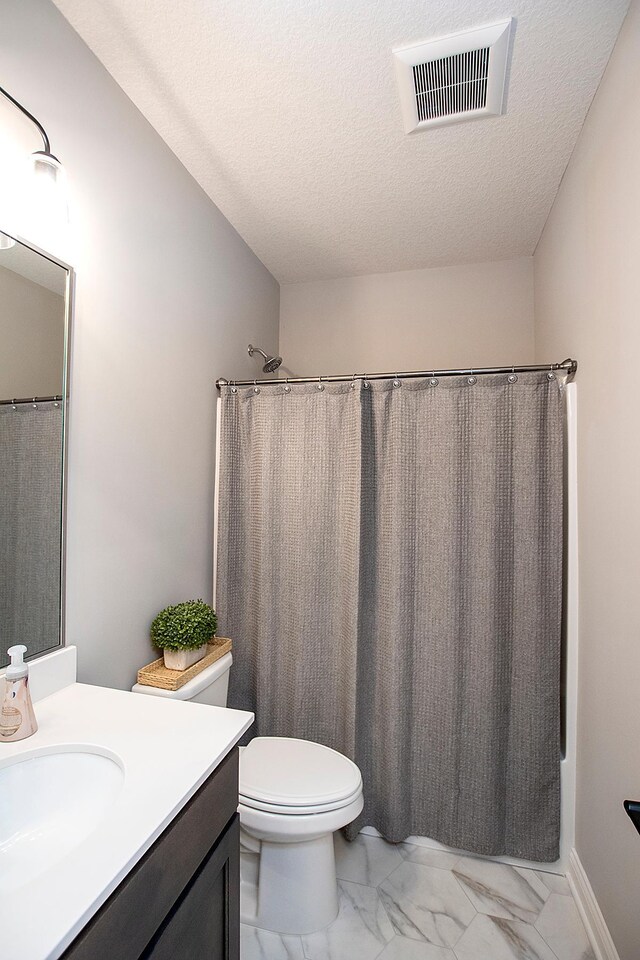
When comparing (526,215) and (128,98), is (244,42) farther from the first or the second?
(526,215)

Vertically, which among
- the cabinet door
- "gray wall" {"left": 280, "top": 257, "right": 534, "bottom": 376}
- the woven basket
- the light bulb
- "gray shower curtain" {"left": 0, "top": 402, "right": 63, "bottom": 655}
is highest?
"gray wall" {"left": 280, "top": 257, "right": 534, "bottom": 376}

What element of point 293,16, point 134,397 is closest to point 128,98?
point 293,16

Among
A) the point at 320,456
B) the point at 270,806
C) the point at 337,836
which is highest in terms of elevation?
the point at 320,456

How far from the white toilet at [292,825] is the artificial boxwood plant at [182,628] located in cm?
12

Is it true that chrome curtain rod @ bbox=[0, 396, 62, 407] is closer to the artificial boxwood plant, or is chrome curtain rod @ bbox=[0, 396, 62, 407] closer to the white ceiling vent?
the artificial boxwood plant

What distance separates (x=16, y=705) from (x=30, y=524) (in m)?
0.41

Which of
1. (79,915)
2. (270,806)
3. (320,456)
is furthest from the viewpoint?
(320,456)

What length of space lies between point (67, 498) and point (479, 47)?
5.32 feet

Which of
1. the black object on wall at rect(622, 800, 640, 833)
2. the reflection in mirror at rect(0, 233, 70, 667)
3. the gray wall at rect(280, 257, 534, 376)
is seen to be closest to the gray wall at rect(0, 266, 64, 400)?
the reflection in mirror at rect(0, 233, 70, 667)

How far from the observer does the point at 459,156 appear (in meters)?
1.80

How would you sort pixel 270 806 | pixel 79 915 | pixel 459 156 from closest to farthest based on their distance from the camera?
pixel 79 915 → pixel 270 806 → pixel 459 156

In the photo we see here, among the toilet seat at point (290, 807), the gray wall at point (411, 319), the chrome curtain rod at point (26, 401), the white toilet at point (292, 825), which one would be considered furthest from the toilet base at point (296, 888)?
the gray wall at point (411, 319)

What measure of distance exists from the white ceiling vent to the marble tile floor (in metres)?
2.48

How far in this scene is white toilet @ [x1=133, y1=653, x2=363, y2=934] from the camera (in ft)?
4.70
